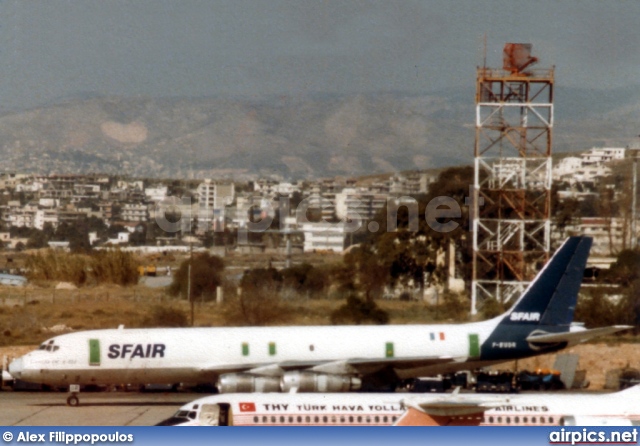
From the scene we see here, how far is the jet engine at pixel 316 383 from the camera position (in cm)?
2839

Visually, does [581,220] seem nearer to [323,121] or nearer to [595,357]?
[323,121]

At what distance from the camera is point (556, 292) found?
3198 centimetres

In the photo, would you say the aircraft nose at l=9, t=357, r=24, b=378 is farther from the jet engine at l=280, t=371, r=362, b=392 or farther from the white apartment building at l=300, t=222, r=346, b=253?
the white apartment building at l=300, t=222, r=346, b=253

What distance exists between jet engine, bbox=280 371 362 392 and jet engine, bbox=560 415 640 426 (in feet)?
31.0

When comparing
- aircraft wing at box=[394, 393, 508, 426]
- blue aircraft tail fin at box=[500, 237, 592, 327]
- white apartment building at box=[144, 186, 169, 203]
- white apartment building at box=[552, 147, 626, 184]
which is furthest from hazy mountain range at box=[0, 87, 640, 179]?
aircraft wing at box=[394, 393, 508, 426]

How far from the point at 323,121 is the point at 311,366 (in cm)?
3468

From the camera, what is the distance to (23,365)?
29984mm

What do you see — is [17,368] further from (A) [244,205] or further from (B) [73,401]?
(A) [244,205]

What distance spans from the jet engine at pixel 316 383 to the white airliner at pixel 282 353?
48mm

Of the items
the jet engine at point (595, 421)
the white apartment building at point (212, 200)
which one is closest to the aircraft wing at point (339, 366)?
the jet engine at point (595, 421)

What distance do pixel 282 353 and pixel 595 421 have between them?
1211cm

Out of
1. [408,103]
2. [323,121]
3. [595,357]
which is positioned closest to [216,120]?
[323,121]

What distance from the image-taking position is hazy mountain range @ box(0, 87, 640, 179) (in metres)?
61.6

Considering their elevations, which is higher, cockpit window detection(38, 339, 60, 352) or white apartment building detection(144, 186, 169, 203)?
white apartment building detection(144, 186, 169, 203)
